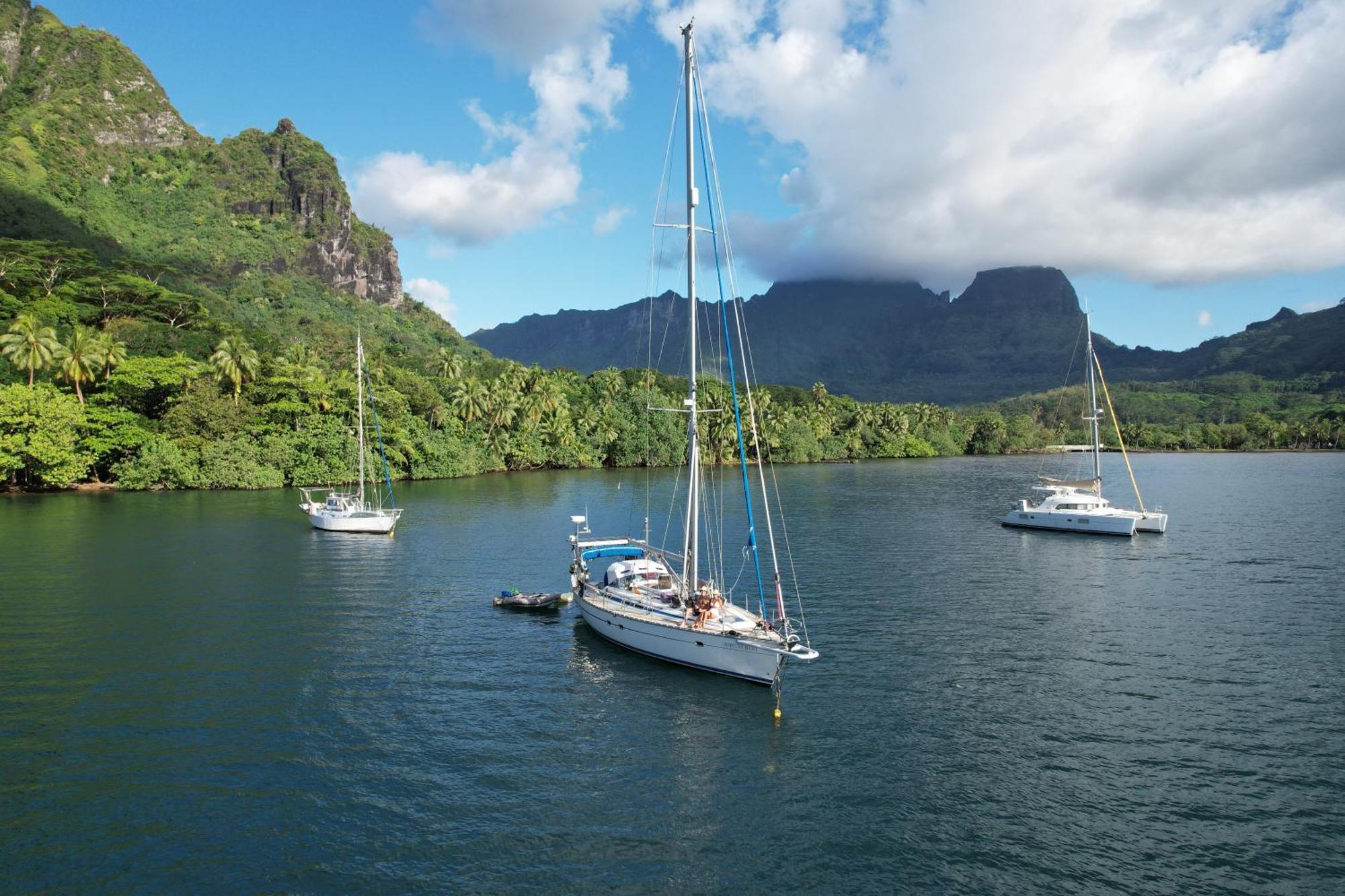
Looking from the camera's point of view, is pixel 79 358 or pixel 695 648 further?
pixel 79 358

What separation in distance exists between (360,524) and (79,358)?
172 ft

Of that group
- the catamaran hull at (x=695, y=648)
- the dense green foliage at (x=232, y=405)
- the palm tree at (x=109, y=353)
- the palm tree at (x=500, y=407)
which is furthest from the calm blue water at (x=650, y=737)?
the palm tree at (x=500, y=407)

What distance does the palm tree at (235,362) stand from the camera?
9038cm

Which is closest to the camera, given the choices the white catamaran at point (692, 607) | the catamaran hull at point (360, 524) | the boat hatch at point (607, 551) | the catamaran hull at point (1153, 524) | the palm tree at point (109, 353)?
the white catamaran at point (692, 607)

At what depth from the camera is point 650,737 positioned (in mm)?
22469

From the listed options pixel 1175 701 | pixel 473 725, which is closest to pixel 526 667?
pixel 473 725

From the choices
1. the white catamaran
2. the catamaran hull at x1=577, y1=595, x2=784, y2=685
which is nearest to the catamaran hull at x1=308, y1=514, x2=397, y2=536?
the white catamaran

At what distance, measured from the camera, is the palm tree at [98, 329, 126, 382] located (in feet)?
283

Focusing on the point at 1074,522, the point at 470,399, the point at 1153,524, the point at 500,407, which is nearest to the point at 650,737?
the point at 1074,522

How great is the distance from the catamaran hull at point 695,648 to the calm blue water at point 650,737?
2.21 feet

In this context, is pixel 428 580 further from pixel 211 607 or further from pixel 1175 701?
pixel 1175 701

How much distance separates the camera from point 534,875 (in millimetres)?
15969

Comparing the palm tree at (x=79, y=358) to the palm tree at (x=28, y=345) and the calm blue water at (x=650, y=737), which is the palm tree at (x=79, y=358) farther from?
the calm blue water at (x=650, y=737)

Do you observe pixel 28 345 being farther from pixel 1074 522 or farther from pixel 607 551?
pixel 1074 522
